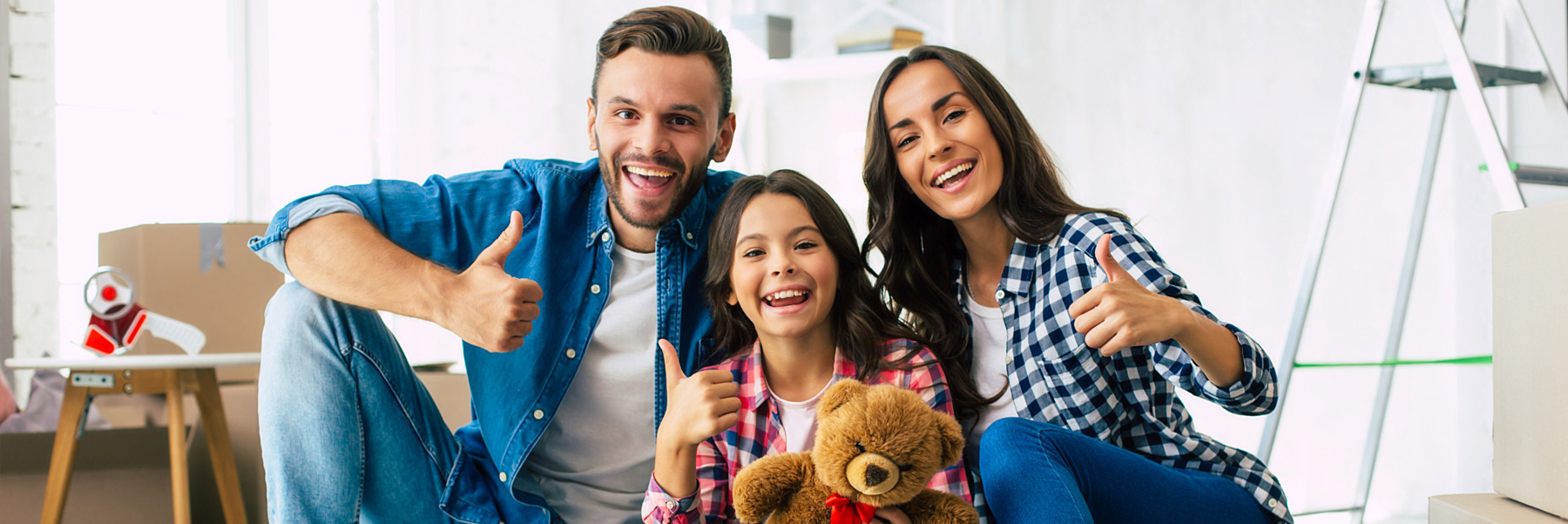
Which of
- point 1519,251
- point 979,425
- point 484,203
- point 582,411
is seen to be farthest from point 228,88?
point 1519,251

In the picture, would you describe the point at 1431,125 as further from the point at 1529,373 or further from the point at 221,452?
the point at 221,452

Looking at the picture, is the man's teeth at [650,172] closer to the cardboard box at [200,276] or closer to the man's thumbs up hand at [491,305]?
the man's thumbs up hand at [491,305]

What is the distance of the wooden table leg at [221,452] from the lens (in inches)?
69.8

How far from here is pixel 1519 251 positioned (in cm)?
91

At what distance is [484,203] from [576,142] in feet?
5.79

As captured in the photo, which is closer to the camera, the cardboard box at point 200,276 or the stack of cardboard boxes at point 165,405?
the stack of cardboard boxes at point 165,405

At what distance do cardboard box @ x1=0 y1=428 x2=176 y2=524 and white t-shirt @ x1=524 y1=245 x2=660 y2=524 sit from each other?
867mm

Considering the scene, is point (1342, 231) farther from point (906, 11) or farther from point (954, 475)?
point (954, 475)

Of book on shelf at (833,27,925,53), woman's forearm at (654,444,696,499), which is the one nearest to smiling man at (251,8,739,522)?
woman's forearm at (654,444,696,499)

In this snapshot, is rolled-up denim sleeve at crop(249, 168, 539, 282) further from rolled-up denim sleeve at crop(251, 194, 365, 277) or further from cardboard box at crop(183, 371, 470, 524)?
cardboard box at crop(183, 371, 470, 524)

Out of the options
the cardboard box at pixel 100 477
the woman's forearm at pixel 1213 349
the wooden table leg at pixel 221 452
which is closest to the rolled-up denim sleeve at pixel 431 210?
the wooden table leg at pixel 221 452

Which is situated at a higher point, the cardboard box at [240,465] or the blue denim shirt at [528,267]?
the blue denim shirt at [528,267]

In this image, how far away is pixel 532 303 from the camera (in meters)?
1.19

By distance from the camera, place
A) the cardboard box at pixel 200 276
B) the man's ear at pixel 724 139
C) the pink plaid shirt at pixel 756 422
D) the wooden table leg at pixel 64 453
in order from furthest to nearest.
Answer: the cardboard box at pixel 200 276, the wooden table leg at pixel 64 453, the man's ear at pixel 724 139, the pink plaid shirt at pixel 756 422
